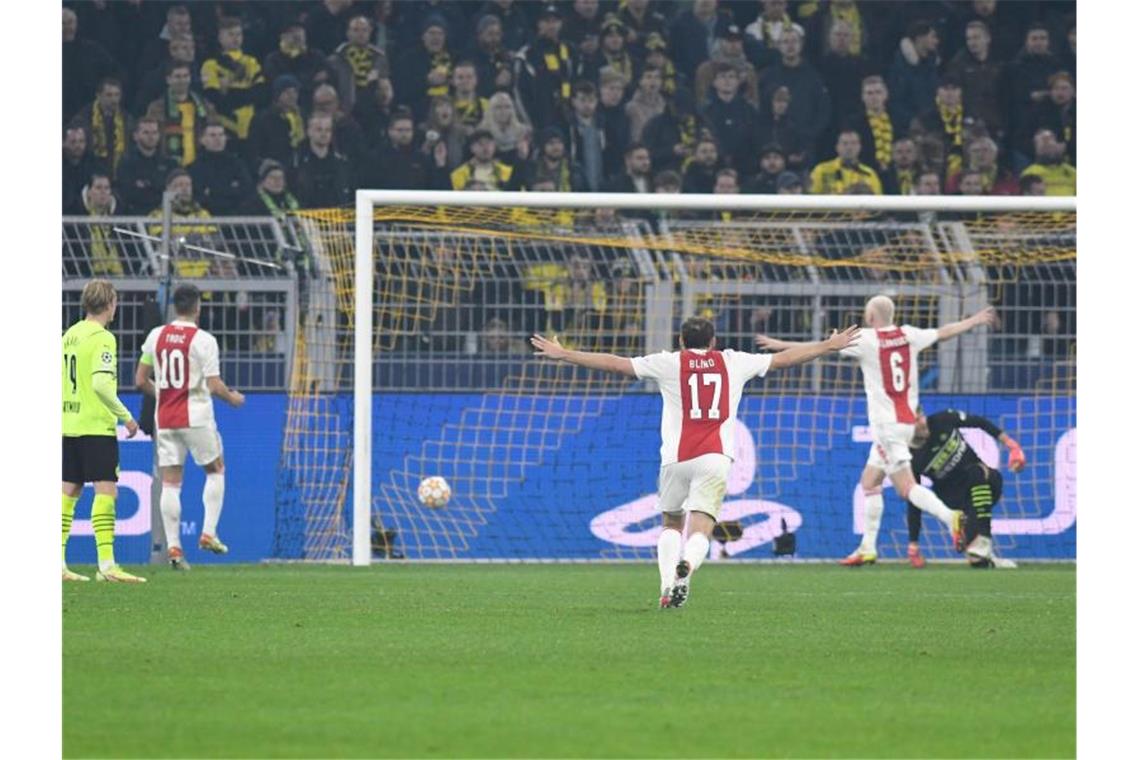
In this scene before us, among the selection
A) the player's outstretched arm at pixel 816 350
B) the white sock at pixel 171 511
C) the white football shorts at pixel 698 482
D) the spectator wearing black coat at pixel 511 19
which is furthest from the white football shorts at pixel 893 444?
the spectator wearing black coat at pixel 511 19

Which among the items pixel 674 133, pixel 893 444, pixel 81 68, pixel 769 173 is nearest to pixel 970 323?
pixel 893 444

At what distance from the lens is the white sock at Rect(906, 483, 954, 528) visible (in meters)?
13.8

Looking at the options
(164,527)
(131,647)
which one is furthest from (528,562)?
(131,647)

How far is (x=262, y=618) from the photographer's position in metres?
9.18

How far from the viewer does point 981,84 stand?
1947cm

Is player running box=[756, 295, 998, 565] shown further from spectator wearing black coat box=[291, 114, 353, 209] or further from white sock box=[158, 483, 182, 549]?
spectator wearing black coat box=[291, 114, 353, 209]

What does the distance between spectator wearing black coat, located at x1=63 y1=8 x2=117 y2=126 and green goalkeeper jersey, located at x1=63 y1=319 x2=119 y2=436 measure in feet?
25.2

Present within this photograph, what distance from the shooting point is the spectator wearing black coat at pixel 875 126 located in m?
18.6

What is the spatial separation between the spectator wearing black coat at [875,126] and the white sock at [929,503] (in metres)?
5.42

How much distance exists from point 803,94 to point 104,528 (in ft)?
32.0

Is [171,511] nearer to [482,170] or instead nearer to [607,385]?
[607,385]

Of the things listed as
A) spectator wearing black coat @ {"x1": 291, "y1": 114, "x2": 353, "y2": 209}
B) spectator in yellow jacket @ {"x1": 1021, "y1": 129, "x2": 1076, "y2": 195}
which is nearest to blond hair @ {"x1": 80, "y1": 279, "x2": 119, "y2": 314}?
spectator wearing black coat @ {"x1": 291, "y1": 114, "x2": 353, "y2": 209}

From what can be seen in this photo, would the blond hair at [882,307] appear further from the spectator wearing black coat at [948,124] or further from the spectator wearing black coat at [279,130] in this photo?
the spectator wearing black coat at [279,130]
